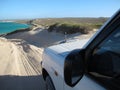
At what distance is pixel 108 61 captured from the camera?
288 centimetres

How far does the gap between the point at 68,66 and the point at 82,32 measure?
28756mm

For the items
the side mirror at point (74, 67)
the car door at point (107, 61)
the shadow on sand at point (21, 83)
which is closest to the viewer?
the car door at point (107, 61)

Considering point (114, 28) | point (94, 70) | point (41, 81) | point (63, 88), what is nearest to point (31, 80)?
point (41, 81)

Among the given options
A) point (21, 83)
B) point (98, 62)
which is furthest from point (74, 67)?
point (21, 83)

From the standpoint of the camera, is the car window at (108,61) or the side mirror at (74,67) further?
the side mirror at (74,67)

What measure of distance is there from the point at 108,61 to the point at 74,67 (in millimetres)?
355

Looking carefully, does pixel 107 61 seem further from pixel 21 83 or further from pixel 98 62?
pixel 21 83

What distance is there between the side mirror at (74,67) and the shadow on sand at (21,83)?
5.26m

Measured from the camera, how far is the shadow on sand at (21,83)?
27.2 feet

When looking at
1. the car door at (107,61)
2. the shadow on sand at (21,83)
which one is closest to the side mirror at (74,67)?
the car door at (107,61)

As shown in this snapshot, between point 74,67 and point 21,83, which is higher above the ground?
point 74,67

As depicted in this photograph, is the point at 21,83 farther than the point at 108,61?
Yes

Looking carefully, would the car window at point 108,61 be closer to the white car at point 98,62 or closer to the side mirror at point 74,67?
the white car at point 98,62

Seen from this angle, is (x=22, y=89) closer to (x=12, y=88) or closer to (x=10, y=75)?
(x=12, y=88)
